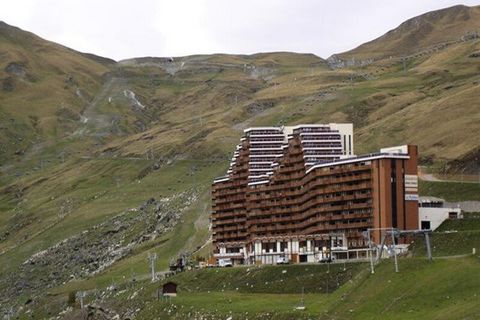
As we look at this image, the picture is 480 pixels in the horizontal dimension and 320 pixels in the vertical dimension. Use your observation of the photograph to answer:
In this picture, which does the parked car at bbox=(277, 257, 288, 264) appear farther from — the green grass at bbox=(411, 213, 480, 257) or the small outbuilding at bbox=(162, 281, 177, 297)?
→ the green grass at bbox=(411, 213, 480, 257)

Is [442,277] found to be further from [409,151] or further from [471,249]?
[409,151]

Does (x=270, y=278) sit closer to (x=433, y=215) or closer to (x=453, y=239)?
(x=453, y=239)

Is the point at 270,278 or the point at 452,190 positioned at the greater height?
the point at 452,190

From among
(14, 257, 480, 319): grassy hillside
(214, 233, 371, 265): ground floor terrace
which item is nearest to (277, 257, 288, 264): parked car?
(214, 233, 371, 265): ground floor terrace

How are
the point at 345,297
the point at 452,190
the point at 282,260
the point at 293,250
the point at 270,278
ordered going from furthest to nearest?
1. the point at 452,190
2. the point at 293,250
3. the point at 282,260
4. the point at 270,278
5. the point at 345,297

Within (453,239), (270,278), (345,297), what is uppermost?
(453,239)

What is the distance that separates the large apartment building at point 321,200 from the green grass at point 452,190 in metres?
17.2

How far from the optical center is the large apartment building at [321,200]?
159 metres

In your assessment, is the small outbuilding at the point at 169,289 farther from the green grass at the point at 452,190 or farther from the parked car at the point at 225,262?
the green grass at the point at 452,190

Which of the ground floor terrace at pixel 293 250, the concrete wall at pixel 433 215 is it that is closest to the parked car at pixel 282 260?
the ground floor terrace at pixel 293 250

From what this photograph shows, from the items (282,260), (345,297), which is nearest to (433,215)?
(282,260)

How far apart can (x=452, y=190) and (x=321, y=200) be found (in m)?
28.5

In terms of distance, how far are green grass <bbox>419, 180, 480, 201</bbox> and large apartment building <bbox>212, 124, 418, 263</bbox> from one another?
17.2m

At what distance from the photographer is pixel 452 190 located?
186 m
